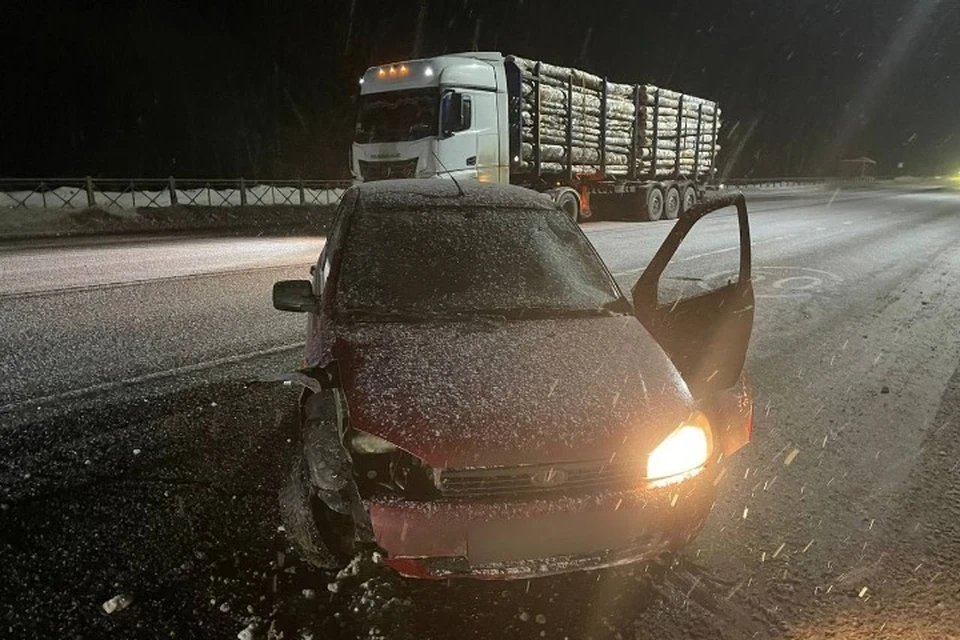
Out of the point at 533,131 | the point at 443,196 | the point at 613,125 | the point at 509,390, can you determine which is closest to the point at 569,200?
the point at 533,131

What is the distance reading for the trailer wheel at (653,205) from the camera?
810 inches

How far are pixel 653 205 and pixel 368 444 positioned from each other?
1967 cm

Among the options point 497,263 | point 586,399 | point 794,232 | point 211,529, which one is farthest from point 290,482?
point 794,232

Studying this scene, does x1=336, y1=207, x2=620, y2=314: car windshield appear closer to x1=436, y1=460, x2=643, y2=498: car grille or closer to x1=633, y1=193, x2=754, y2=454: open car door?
x1=633, y1=193, x2=754, y2=454: open car door

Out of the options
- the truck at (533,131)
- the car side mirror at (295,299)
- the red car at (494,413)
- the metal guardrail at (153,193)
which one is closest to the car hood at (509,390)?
the red car at (494,413)

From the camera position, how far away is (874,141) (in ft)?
350

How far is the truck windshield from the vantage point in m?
13.3

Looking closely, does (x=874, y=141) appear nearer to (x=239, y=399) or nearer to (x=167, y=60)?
(x=167, y=60)

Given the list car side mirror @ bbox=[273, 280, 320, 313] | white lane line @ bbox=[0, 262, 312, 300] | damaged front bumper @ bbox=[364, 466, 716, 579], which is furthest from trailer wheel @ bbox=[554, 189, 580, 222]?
damaged front bumper @ bbox=[364, 466, 716, 579]

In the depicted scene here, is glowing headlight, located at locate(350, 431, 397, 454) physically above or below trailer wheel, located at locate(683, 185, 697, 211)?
above

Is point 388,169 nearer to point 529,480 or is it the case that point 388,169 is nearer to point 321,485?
point 321,485

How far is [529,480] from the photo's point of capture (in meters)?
2.41

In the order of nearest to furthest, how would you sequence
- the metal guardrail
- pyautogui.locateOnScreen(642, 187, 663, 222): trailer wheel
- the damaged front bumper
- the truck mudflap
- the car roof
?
the damaged front bumper → the truck mudflap → the car roof → the metal guardrail → pyautogui.locateOnScreen(642, 187, 663, 222): trailer wheel

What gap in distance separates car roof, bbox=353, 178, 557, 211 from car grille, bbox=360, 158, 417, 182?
360 inches
